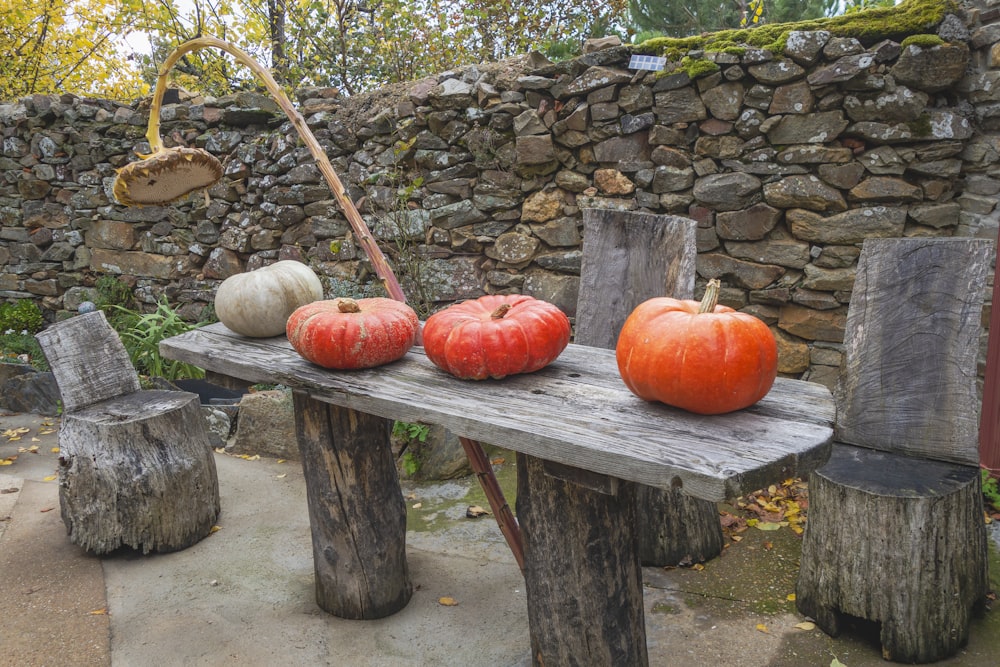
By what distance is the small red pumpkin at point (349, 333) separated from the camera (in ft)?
6.71

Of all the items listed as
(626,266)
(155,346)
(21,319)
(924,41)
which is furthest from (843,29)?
(21,319)

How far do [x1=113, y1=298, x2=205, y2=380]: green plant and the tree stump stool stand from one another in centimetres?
190

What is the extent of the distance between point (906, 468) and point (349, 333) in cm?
208

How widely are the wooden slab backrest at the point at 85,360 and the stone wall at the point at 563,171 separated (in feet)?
6.77

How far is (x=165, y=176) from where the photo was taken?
1.84 metres

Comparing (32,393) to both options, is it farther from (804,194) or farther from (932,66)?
(932,66)

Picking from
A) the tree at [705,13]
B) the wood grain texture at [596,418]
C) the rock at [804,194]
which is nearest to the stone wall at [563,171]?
the rock at [804,194]

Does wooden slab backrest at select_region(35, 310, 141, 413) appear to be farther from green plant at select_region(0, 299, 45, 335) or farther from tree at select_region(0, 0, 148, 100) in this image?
tree at select_region(0, 0, 148, 100)

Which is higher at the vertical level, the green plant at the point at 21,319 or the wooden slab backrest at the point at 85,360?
the wooden slab backrest at the point at 85,360

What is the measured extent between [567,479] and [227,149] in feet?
17.5

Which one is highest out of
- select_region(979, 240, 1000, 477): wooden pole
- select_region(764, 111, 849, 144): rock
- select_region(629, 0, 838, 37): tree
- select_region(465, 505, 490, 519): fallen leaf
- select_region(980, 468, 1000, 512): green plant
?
select_region(629, 0, 838, 37): tree

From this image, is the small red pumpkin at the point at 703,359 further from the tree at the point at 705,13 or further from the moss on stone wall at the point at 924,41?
the tree at the point at 705,13

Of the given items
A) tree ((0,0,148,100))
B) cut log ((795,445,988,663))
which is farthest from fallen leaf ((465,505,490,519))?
tree ((0,0,148,100))

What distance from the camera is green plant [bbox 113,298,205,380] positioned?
544 centimetres
